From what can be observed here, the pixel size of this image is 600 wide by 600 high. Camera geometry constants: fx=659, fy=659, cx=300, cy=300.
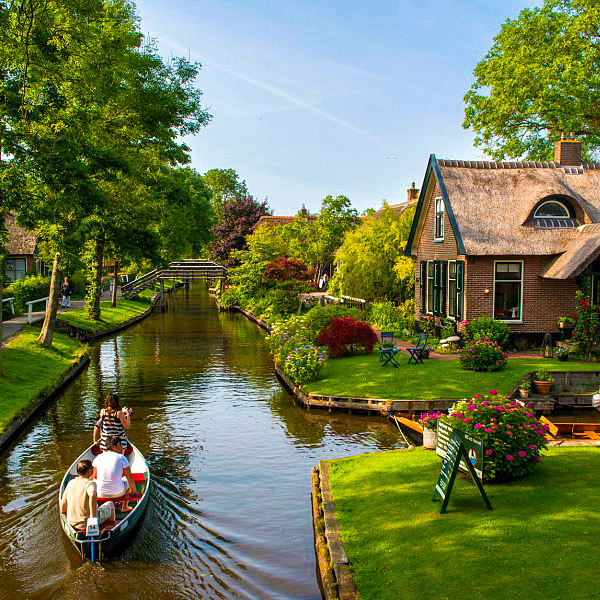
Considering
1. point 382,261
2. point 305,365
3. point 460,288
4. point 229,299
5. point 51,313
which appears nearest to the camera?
point 305,365

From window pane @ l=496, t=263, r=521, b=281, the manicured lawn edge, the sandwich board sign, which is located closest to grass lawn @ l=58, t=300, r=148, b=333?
the manicured lawn edge

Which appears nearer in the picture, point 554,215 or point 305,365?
point 305,365

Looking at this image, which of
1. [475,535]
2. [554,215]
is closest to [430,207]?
[554,215]

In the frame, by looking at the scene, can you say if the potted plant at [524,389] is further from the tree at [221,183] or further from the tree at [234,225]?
the tree at [221,183]

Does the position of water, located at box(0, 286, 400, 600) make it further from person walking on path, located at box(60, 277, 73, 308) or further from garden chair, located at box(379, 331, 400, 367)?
person walking on path, located at box(60, 277, 73, 308)

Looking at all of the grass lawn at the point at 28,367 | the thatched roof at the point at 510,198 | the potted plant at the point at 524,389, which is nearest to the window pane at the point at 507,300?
the thatched roof at the point at 510,198

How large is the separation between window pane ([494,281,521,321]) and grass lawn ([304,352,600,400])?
3.20 metres

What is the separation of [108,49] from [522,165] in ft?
66.1

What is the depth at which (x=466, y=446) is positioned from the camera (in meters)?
11.2

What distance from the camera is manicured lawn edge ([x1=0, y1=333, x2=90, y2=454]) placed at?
1823 centimetres

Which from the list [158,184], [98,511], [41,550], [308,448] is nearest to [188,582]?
[98,511]

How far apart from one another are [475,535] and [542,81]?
35538 millimetres

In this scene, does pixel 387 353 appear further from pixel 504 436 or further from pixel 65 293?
pixel 65 293

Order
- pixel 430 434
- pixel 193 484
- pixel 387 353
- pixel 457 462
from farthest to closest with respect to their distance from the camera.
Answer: pixel 387 353, pixel 193 484, pixel 430 434, pixel 457 462
